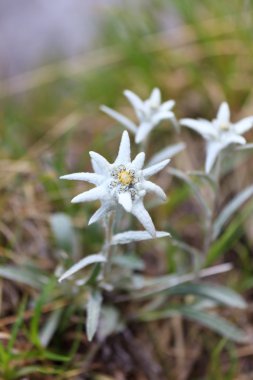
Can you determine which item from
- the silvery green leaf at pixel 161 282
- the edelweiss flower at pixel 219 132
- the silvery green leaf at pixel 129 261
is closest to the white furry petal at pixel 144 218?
the edelweiss flower at pixel 219 132

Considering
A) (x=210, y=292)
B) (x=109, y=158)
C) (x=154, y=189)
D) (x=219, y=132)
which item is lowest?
(x=210, y=292)

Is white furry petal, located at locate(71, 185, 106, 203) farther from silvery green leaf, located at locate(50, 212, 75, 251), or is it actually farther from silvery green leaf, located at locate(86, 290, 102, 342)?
silvery green leaf, located at locate(50, 212, 75, 251)

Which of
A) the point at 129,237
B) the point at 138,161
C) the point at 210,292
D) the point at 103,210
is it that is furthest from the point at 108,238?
the point at 210,292

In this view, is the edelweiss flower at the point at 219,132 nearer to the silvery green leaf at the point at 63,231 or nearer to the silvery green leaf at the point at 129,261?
the silvery green leaf at the point at 129,261

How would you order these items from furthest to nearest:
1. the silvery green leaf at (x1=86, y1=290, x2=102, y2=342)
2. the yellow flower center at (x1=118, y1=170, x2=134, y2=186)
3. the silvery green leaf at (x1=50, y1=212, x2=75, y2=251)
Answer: the silvery green leaf at (x1=50, y1=212, x2=75, y2=251), the silvery green leaf at (x1=86, y1=290, x2=102, y2=342), the yellow flower center at (x1=118, y1=170, x2=134, y2=186)

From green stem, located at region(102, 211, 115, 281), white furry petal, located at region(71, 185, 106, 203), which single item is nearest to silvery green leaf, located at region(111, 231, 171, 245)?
green stem, located at region(102, 211, 115, 281)

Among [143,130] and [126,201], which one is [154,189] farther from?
[143,130]

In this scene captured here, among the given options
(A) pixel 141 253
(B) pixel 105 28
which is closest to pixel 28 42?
(B) pixel 105 28

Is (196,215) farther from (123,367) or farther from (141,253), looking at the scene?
(123,367)
